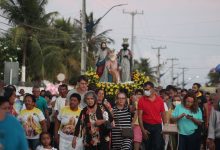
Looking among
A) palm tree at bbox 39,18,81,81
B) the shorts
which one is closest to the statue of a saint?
the shorts

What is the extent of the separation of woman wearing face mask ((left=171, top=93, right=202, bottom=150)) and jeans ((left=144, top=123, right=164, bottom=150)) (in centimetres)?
52

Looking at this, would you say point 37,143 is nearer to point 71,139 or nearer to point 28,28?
point 71,139

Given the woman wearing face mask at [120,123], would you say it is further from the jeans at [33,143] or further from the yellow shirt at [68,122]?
the jeans at [33,143]

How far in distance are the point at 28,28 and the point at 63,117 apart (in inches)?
1316

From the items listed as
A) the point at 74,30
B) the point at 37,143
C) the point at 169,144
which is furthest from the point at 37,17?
the point at 37,143

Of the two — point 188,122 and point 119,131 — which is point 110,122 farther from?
point 188,122

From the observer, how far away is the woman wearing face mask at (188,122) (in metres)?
12.9

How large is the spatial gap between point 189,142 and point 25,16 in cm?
3299

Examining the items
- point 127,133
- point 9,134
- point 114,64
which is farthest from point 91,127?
point 114,64

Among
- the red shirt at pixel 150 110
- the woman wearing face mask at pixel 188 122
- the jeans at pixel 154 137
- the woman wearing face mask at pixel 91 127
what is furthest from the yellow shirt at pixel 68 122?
the woman wearing face mask at pixel 188 122

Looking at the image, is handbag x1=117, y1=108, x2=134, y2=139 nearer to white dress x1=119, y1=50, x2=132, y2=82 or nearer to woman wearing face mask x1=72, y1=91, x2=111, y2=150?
woman wearing face mask x1=72, y1=91, x2=111, y2=150

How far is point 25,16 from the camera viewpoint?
44.5 meters

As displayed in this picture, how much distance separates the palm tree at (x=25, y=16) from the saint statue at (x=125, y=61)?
2190 centimetres

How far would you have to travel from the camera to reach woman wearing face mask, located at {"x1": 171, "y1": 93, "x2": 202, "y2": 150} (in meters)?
12.9
